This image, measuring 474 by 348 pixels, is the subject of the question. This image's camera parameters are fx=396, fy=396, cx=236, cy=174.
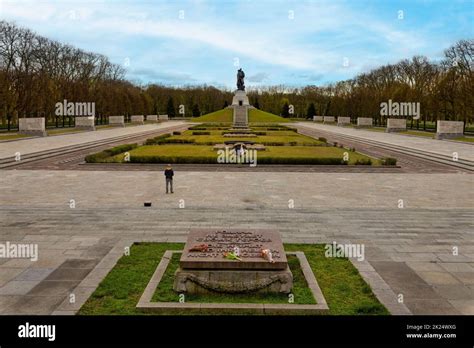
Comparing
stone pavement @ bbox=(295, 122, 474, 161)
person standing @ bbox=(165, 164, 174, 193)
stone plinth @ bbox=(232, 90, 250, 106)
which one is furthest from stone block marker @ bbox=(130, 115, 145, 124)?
person standing @ bbox=(165, 164, 174, 193)

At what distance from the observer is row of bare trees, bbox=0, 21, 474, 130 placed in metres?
53.6

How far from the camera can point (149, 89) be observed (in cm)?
12950

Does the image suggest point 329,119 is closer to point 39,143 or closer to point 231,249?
point 39,143

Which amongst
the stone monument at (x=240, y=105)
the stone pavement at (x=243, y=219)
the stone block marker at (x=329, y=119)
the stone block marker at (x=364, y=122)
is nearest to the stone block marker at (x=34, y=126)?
the stone pavement at (x=243, y=219)

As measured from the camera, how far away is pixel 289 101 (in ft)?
429

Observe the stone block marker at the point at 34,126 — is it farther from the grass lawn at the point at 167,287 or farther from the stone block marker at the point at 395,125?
the stone block marker at the point at 395,125

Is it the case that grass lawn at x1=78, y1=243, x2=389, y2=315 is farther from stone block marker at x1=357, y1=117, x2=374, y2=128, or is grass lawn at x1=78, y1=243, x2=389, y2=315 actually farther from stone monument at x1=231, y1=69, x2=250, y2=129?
stone block marker at x1=357, y1=117, x2=374, y2=128

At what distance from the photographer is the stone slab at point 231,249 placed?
7.54 metres

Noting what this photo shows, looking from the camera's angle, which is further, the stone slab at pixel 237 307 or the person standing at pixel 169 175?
the person standing at pixel 169 175

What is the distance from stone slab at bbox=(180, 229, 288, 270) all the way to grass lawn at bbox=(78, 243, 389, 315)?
604 mm

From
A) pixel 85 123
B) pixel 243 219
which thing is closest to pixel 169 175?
pixel 243 219

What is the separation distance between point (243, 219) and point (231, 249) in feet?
18.2

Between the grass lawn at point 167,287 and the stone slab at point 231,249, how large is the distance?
23.8 inches
